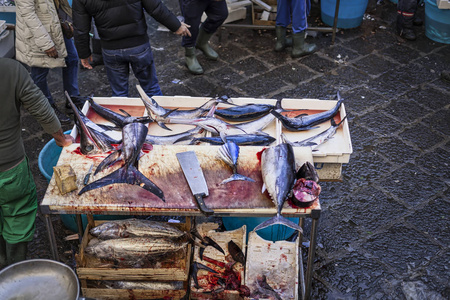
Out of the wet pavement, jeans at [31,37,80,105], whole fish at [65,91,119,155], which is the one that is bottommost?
the wet pavement

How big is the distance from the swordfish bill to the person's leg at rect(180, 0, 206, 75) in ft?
10.5

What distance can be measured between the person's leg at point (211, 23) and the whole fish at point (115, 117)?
276 centimetres

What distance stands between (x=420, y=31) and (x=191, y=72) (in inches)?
162

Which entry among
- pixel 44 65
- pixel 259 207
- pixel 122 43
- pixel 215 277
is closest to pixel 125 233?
pixel 215 277

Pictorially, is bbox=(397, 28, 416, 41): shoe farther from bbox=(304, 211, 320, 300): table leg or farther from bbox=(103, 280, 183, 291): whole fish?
bbox=(103, 280, 183, 291): whole fish

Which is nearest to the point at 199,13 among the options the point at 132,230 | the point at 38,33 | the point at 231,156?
the point at 38,33

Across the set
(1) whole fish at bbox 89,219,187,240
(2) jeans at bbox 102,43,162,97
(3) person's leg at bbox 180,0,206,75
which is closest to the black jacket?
(2) jeans at bbox 102,43,162,97

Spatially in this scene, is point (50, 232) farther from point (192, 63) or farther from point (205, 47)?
point (205, 47)

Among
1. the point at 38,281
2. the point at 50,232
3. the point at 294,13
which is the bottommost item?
the point at 294,13

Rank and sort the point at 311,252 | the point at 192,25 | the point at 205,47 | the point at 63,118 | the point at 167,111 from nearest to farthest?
the point at 311,252 < the point at 167,111 < the point at 63,118 < the point at 192,25 < the point at 205,47

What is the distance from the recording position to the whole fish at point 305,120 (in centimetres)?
436

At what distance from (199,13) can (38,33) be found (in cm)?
228

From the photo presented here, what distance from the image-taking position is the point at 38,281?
339 centimetres

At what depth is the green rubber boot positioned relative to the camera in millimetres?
7121
